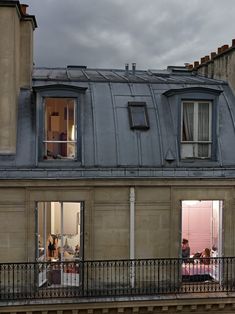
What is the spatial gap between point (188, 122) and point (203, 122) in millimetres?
515

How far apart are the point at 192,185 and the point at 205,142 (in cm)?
164

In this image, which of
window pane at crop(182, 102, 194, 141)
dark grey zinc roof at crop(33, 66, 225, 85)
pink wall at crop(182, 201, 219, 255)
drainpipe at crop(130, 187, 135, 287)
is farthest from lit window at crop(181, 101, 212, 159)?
drainpipe at crop(130, 187, 135, 287)

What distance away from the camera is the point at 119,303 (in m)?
12.5

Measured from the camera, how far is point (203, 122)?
46.7 ft

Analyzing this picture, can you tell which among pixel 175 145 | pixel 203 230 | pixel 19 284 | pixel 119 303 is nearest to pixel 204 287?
pixel 203 230

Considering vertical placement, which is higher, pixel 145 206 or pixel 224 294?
pixel 145 206

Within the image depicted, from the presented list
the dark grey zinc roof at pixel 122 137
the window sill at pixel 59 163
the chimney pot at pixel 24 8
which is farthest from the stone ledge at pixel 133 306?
the chimney pot at pixel 24 8

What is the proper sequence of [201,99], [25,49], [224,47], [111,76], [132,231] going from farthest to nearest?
[224,47]
[111,76]
[25,49]
[201,99]
[132,231]

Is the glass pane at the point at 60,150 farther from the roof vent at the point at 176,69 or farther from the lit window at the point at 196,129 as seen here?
the roof vent at the point at 176,69

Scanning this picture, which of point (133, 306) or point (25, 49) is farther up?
point (25, 49)

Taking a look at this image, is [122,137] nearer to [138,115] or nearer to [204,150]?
[138,115]

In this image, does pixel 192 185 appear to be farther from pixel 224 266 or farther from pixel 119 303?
pixel 119 303

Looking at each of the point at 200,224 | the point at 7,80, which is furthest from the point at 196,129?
the point at 7,80

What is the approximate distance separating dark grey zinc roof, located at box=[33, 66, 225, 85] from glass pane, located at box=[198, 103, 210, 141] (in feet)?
6.53
